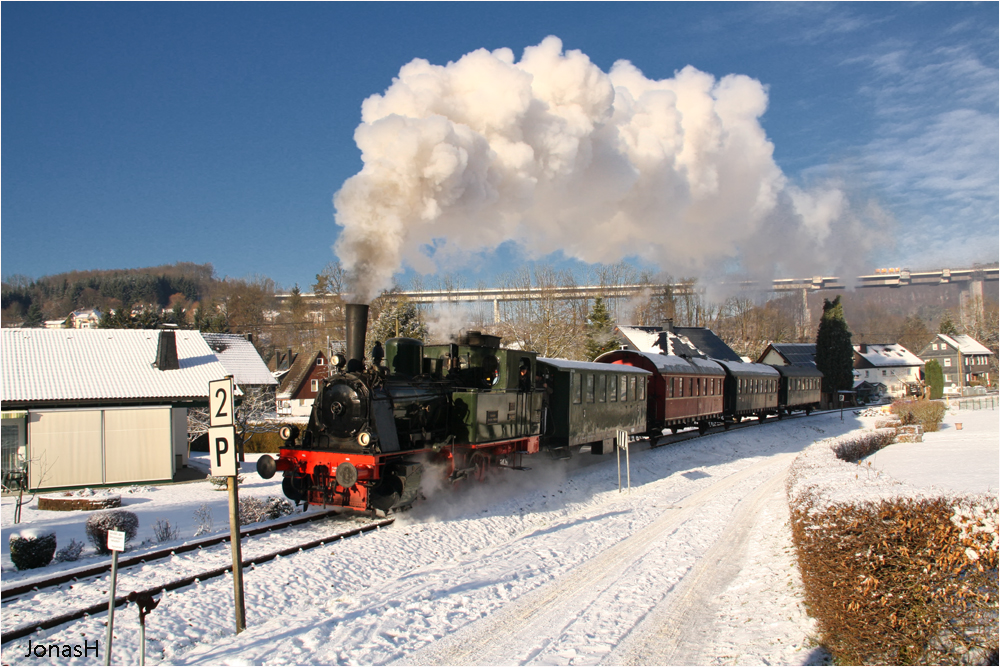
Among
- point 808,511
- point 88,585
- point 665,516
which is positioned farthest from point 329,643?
point 665,516

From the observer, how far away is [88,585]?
750 centimetres

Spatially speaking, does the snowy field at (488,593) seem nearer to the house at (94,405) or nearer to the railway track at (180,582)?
the railway track at (180,582)

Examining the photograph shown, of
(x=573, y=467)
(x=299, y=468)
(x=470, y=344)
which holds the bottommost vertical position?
(x=573, y=467)

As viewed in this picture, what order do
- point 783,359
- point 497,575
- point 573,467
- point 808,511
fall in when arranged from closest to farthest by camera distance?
point 808,511
point 497,575
point 573,467
point 783,359

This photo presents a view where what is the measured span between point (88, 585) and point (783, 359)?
55.5 meters

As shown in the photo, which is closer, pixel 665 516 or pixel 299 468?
pixel 299 468

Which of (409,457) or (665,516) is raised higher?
(409,457)

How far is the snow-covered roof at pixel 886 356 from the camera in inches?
2670

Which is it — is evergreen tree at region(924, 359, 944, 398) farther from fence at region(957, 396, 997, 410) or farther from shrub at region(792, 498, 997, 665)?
shrub at region(792, 498, 997, 665)

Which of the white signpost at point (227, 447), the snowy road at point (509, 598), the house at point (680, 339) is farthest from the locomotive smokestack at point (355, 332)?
the house at point (680, 339)

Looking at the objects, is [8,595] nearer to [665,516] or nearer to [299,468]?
[299,468]

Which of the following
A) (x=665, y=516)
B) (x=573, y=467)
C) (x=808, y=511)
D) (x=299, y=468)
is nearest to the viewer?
(x=808, y=511)

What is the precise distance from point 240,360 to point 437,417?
2155cm

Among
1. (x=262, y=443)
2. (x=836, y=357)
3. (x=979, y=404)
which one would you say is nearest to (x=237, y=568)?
(x=262, y=443)
